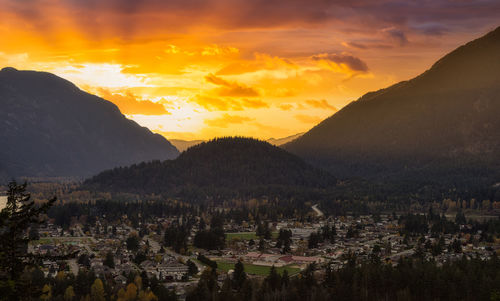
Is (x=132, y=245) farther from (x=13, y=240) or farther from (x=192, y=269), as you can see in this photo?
(x=13, y=240)

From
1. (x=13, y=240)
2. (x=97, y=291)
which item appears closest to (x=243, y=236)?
(x=97, y=291)

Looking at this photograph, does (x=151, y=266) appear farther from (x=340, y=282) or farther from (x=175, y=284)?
(x=340, y=282)

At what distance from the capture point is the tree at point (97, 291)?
95.1 m

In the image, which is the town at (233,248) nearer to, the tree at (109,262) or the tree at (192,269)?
the tree at (109,262)

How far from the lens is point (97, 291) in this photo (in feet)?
318

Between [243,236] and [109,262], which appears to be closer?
[109,262]

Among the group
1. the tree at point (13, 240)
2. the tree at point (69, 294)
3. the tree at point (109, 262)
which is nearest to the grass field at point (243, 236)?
the tree at point (109, 262)

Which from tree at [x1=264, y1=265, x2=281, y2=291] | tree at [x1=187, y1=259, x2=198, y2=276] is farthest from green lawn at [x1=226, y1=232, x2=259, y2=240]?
tree at [x1=264, y1=265, x2=281, y2=291]

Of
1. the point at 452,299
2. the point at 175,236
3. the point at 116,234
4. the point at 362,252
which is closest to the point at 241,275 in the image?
the point at 452,299

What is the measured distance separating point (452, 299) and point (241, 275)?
34555 millimetres

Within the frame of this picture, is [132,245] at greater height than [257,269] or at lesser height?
greater

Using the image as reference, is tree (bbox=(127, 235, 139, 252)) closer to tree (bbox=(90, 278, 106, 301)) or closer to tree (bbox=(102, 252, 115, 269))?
tree (bbox=(102, 252, 115, 269))

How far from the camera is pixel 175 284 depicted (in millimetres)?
113375

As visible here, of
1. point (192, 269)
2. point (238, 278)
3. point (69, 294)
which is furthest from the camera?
point (192, 269)
